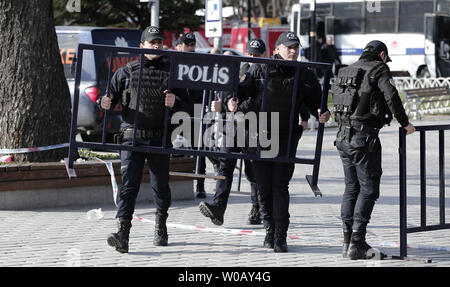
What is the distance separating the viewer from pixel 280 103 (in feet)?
24.5

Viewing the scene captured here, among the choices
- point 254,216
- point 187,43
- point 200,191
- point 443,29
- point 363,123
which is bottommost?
point 200,191

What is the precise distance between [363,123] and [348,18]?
32270 millimetres

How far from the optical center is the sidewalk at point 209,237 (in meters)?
7.17

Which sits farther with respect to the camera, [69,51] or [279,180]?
[69,51]

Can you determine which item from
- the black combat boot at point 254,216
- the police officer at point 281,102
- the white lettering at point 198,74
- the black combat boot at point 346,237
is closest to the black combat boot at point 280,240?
the police officer at point 281,102

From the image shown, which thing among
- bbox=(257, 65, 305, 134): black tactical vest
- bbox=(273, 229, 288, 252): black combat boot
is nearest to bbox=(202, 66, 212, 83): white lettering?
bbox=(257, 65, 305, 134): black tactical vest

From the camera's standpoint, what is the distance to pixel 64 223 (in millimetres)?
8852

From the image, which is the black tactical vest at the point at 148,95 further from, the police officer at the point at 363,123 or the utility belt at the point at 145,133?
the police officer at the point at 363,123

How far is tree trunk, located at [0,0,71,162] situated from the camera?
10.2 m

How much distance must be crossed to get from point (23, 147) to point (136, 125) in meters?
3.17

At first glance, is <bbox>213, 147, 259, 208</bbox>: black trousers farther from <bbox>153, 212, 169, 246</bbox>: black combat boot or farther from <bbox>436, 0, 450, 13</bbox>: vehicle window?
<bbox>436, 0, 450, 13</bbox>: vehicle window

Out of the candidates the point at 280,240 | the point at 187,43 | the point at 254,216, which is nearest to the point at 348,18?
the point at 187,43

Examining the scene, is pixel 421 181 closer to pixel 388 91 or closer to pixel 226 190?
pixel 388 91

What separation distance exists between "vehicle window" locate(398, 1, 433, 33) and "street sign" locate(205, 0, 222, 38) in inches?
922
